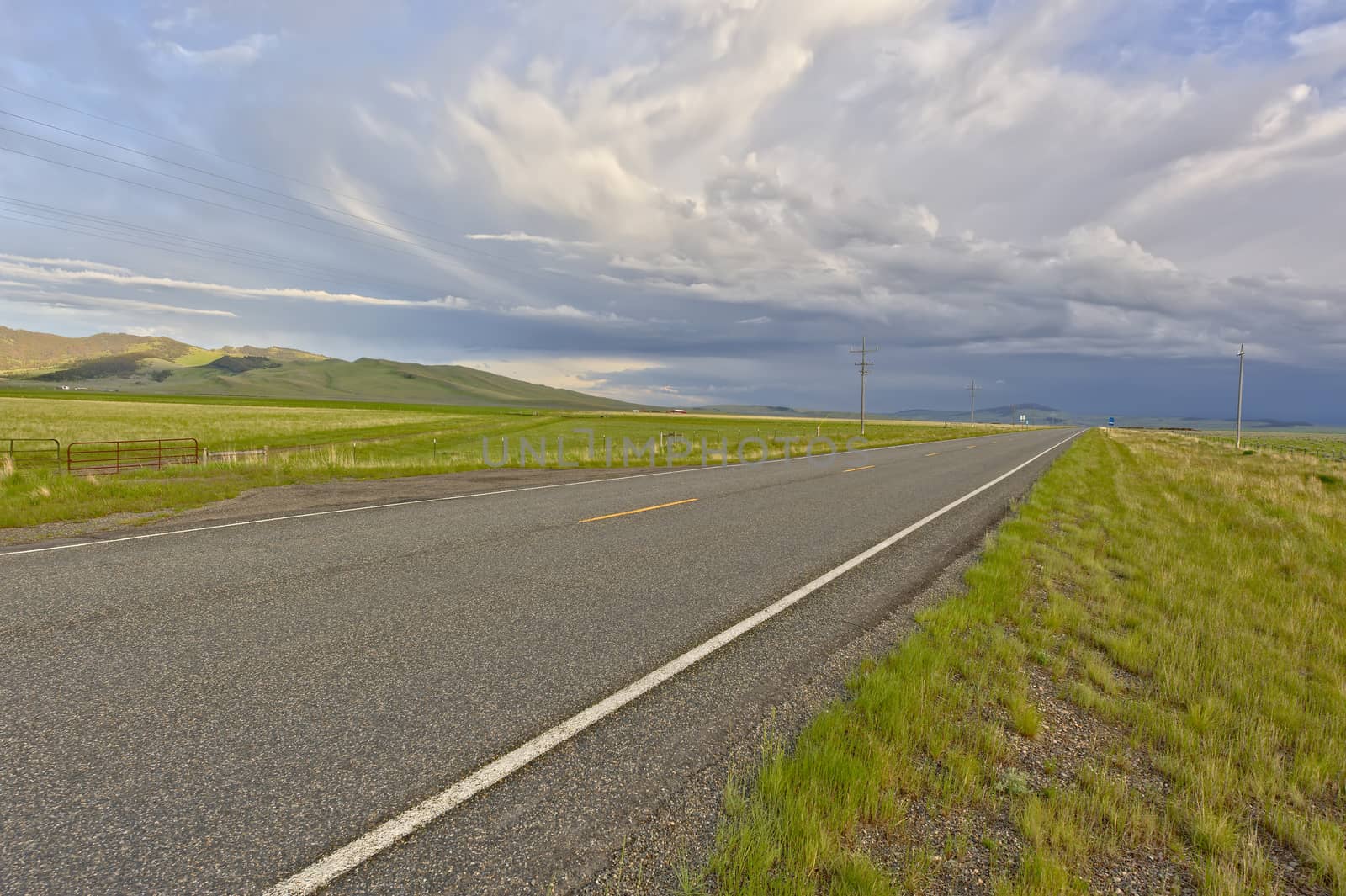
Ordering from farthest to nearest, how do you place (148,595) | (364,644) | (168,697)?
(148,595) → (364,644) → (168,697)

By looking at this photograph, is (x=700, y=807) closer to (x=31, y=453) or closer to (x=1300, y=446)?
(x=31, y=453)

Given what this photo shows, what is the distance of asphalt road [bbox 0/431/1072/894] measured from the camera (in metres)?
2.43

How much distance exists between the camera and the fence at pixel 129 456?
20.6 m

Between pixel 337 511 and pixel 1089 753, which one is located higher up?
pixel 337 511

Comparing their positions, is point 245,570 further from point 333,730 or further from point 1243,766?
point 1243,766

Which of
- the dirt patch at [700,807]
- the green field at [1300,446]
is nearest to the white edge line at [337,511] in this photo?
the dirt patch at [700,807]

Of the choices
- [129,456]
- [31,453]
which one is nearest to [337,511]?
[129,456]

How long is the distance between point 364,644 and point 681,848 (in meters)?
3.09

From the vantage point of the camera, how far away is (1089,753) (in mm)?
3402

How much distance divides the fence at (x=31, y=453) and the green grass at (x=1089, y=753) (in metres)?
29.2

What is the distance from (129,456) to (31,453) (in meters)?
3.24

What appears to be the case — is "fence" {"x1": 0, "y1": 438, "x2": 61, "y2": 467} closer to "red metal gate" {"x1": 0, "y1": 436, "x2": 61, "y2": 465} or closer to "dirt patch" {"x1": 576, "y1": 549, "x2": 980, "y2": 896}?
"red metal gate" {"x1": 0, "y1": 436, "x2": 61, "y2": 465}

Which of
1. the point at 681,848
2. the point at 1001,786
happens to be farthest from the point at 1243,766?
the point at 681,848

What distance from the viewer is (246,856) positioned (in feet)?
7.73
